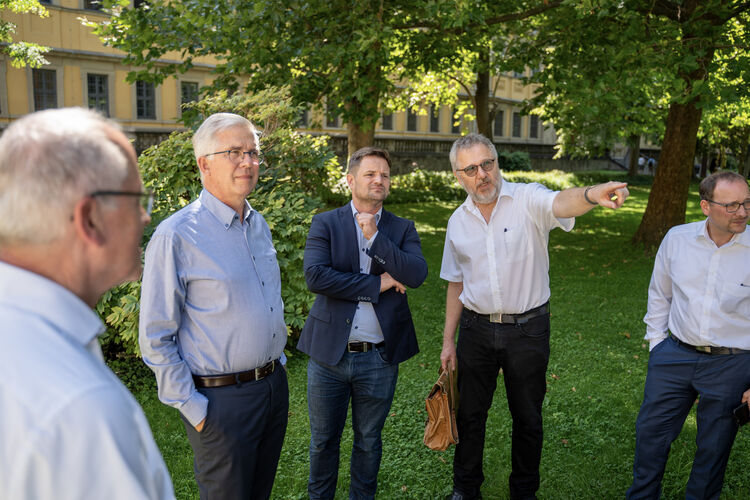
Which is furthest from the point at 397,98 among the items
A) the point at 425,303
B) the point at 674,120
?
the point at 425,303

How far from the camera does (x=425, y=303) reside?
10016 mm

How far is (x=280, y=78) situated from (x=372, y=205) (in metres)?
7.36

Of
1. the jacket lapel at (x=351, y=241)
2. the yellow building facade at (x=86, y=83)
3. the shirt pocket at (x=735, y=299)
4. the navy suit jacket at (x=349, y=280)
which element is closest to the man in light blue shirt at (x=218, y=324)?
the navy suit jacket at (x=349, y=280)

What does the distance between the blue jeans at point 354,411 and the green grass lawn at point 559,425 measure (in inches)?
18.9

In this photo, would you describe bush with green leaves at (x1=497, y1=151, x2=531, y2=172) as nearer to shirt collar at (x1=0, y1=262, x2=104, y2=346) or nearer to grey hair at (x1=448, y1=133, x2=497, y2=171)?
grey hair at (x1=448, y1=133, x2=497, y2=171)

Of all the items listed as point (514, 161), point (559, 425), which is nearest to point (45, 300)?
point (559, 425)

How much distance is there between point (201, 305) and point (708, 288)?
3.16 metres

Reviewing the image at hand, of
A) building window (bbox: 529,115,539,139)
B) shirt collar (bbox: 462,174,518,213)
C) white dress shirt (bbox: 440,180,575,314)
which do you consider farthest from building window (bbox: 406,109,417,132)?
white dress shirt (bbox: 440,180,575,314)

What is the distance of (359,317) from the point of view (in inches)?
156

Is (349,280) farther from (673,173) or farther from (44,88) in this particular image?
(44,88)

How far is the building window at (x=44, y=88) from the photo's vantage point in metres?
28.5

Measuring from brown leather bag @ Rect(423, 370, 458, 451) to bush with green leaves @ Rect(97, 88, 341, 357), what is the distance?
9.68 ft

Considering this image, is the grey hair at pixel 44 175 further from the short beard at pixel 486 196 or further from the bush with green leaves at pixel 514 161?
the bush with green leaves at pixel 514 161

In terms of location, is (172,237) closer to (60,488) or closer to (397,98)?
(60,488)
